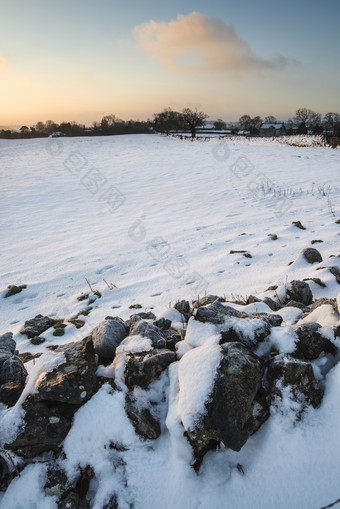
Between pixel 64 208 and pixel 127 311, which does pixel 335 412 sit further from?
pixel 64 208

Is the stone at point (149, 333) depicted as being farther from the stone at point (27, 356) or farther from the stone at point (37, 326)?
the stone at point (37, 326)

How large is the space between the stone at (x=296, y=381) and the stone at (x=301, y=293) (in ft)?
5.83

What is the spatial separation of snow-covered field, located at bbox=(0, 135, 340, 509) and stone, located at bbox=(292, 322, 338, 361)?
174mm

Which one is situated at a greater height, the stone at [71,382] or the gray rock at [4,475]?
the stone at [71,382]

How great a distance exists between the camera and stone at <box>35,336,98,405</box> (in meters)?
1.90

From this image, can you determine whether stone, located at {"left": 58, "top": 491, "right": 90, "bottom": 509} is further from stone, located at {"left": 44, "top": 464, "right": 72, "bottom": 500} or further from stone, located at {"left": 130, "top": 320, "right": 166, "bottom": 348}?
stone, located at {"left": 130, "top": 320, "right": 166, "bottom": 348}

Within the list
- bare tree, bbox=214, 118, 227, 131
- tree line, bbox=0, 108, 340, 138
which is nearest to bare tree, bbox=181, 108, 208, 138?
tree line, bbox=0, 108, 340, 138

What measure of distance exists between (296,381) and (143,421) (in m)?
1.07

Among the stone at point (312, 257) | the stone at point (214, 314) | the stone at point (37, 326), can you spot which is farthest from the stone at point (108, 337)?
the stone at point (312, 257)

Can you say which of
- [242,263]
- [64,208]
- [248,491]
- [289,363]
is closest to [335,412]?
[289,363]

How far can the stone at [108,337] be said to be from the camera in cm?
235

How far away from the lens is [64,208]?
35.7 feet

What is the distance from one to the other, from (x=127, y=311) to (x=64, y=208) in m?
8.06

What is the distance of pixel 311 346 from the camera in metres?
2.06
